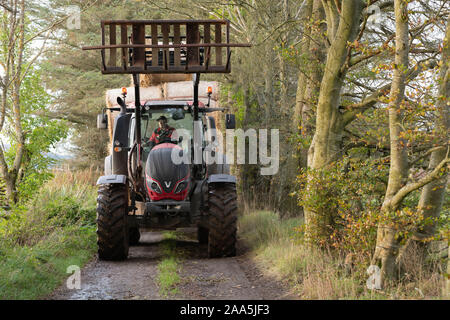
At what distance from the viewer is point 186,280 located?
760 cm

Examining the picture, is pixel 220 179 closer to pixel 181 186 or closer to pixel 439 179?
pixel 181 186

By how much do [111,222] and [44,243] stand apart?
1.10 m

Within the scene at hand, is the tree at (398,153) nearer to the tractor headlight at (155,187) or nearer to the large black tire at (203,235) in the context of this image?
the tractor headlight at (155,187)

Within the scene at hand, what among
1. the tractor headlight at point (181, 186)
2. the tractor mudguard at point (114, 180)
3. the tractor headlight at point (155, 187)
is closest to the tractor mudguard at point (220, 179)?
the tractor headlight at point (181, 186)

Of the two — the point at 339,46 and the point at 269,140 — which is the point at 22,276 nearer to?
the point at 339,46

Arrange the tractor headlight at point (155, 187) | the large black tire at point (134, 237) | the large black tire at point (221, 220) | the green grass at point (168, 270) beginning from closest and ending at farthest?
the green grass at point (168, 270) < the tractor headlight at point (155, 187) < the large black tire at point (221, 220) < the large black tire at point (134, 237)

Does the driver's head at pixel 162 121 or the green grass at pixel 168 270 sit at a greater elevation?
the driver's head at pixel 162 121

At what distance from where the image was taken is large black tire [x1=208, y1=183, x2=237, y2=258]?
9156mm

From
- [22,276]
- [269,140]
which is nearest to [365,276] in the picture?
[22,276]

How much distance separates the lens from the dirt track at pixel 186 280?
6785mm

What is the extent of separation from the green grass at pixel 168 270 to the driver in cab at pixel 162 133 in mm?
1866

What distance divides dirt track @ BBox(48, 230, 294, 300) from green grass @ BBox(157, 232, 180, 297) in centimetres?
7

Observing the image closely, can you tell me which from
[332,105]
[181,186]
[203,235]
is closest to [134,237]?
[203,235]
